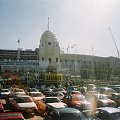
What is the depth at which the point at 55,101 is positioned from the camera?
79.6 ft

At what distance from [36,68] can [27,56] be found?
104 ft

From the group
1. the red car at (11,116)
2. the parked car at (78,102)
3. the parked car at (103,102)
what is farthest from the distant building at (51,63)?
the red car at (11,116)

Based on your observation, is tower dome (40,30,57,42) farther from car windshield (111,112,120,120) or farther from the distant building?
car windshield (111,112,120,120)

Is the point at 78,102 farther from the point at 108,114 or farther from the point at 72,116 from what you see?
the point at 72,116

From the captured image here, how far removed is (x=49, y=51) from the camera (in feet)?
336

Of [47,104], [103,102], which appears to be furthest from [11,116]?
[103,102]

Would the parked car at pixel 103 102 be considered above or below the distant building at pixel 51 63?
below

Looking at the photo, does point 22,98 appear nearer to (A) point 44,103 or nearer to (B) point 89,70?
(A) point 44,103

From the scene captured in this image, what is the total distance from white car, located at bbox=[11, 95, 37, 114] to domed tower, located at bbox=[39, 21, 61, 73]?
2886 inches

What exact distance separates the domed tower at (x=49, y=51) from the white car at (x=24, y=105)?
7331 centimetres

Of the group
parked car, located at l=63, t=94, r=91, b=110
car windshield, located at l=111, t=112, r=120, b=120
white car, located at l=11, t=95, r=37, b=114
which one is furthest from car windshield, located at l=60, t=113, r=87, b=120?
parked car, located at l=63, t=94, r=91, b=110

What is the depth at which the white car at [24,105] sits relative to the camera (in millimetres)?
21984

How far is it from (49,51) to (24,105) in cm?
8029

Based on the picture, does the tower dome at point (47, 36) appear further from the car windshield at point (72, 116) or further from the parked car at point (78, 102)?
the car windshield at point (72, 116)
